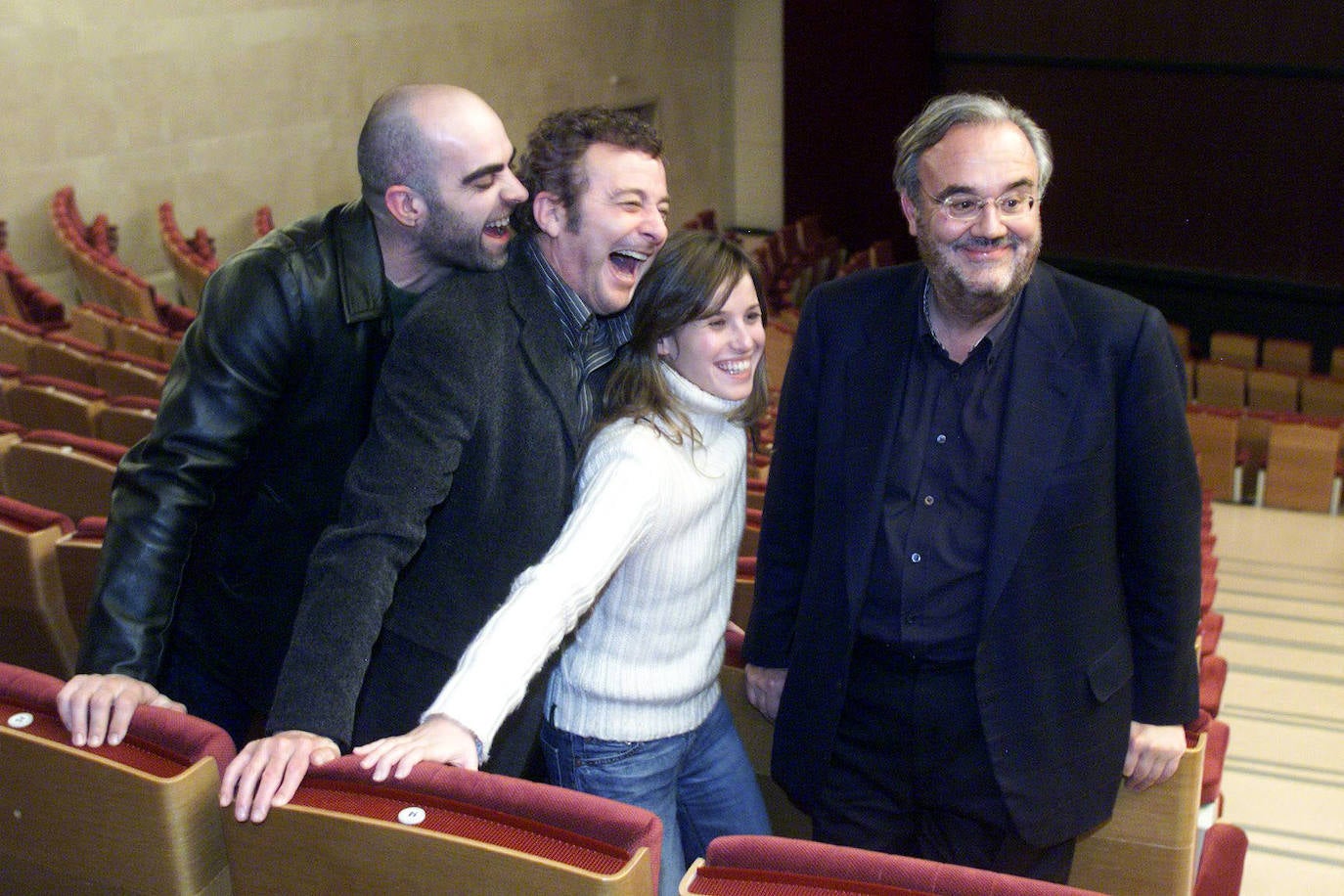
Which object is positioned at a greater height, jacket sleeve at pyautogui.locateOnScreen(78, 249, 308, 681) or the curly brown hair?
the curly brown hair

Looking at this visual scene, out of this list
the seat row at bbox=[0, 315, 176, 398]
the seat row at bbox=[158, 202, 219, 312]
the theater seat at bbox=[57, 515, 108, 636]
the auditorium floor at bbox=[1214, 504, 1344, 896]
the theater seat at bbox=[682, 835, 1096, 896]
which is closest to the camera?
the theater seat at bbox=[682, 835, 1096, 896]

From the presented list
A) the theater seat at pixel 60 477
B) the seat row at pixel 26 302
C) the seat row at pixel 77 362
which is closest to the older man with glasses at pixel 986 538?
the theater seat at pixel 60 477

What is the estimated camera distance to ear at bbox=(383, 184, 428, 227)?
2.28ft

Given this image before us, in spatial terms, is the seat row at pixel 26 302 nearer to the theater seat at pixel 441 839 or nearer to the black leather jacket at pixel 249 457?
the black leather jacket at pixel 249 457

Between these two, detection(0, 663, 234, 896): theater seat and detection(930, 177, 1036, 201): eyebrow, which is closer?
detection(0, 663, 234, 896): theater seat

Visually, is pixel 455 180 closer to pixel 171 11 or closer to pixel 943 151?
pixel 943 151

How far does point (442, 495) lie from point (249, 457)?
0.53ft

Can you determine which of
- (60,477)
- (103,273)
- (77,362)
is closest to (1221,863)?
(60,477)

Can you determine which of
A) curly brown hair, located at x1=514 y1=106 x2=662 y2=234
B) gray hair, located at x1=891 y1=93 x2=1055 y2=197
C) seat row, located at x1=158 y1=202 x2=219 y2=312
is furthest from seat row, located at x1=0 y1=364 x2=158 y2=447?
seat row, located at x1=158 y1=202 x2=219 y2=312

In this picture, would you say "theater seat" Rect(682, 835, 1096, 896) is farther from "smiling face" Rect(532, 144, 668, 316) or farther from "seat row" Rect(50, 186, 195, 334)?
"seat row" Rect(50, 186, 195, 334)

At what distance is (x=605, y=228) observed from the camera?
68 centimetres

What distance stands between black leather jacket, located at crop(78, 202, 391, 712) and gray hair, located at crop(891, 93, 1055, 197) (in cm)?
28

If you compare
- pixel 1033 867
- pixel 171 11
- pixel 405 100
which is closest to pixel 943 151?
pixel 405 100

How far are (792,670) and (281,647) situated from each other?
0.27 meters
